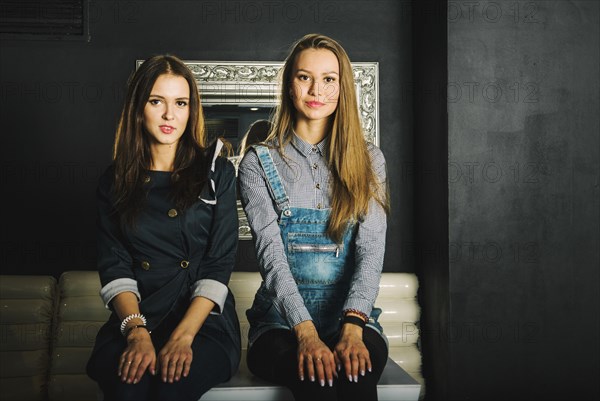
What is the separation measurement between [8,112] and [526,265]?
9.08ft

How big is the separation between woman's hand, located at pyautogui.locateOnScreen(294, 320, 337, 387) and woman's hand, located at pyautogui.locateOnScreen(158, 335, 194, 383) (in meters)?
0.33

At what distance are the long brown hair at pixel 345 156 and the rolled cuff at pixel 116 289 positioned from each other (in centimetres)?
69

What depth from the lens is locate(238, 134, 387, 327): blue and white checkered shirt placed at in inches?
80.9

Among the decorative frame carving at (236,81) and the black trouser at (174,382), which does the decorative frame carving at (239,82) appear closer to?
the decorative frame carving at (236,81)

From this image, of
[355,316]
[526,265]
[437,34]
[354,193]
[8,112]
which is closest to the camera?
[355,316]

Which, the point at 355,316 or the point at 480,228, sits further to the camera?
the point at 480,228

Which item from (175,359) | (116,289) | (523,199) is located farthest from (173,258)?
(523,199)

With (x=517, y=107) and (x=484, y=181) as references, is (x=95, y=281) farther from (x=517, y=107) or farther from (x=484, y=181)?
(x=517, y=107)

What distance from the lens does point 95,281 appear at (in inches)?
120

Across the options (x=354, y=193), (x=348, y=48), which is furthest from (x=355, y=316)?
(x=348, y=48)

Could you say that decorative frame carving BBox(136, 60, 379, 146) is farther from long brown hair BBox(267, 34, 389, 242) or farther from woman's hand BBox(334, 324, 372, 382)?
woman's hand BBox(334, 324, 372, 382)

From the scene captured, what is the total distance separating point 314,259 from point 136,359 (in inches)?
27.4

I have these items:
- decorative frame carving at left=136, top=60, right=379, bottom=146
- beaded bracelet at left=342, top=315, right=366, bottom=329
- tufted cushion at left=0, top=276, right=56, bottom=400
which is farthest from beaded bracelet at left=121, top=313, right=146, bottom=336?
decorative frame carving at left=136, top=60, right=379, bottom=146

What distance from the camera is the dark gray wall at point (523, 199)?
2.92m
